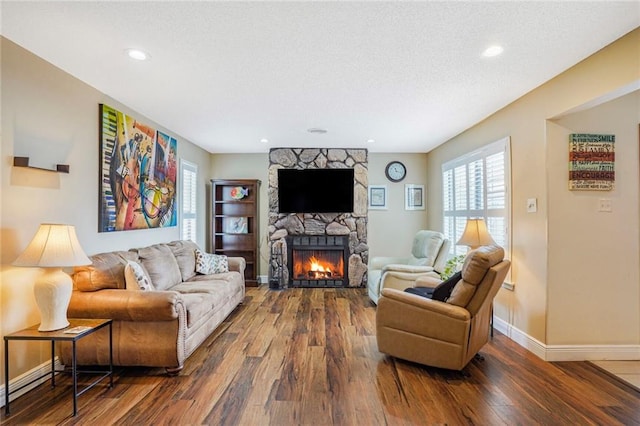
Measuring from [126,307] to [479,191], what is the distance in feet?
13.5

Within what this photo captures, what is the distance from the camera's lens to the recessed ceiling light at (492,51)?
235 cm

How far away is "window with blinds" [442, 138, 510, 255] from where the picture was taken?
12.1ft

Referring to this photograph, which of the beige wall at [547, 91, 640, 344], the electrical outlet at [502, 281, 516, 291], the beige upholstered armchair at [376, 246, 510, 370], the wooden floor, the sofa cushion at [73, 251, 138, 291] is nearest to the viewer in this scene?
the wooden floor

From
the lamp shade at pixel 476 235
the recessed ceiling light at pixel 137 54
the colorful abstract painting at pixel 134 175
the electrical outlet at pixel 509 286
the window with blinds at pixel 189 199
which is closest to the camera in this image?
the recessed ceiling light at pixel 137 54

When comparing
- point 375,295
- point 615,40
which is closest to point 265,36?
point 615,40

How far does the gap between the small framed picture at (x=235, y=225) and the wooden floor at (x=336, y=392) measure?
2876 mm

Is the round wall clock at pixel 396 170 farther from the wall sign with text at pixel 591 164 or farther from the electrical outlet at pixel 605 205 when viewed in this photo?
the electrical outlet at pixel 605 205

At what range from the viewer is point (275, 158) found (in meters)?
5.95

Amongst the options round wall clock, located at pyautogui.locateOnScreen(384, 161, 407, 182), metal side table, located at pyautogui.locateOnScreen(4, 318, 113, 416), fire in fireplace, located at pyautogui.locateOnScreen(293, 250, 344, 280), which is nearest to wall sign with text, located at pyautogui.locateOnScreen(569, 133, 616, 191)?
round wall clock, located at pyautogui.locateOnScreen(384, 161, 407, 182)

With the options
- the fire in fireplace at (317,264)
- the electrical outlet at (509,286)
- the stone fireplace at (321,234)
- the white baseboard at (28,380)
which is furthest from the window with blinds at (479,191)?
the white baseboard at (28,380)

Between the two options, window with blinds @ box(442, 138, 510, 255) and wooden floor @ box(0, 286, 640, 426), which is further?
window with blinds @ box(442, 138, 510, 255)

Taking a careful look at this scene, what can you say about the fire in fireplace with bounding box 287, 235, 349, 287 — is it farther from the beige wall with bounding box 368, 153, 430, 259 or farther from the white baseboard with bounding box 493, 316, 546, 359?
the white baseboard with bounding box 493, 316, 546, 359

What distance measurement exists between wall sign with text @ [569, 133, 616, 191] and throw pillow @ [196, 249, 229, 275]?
416 cm

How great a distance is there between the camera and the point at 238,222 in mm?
6059
